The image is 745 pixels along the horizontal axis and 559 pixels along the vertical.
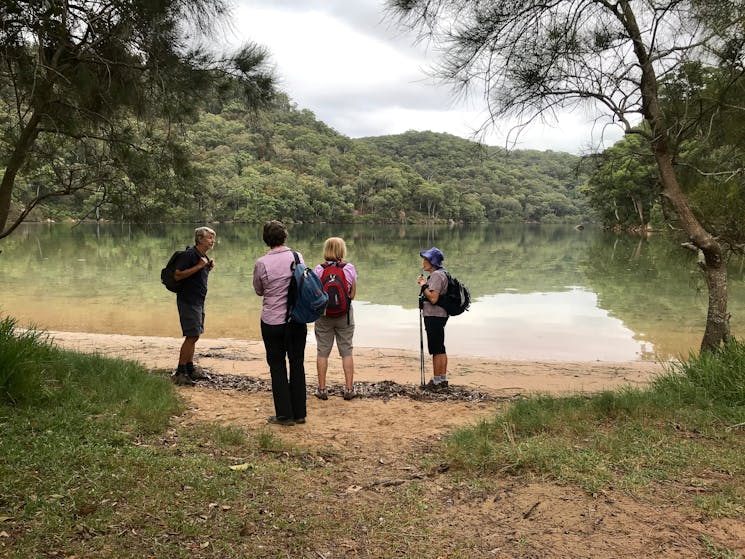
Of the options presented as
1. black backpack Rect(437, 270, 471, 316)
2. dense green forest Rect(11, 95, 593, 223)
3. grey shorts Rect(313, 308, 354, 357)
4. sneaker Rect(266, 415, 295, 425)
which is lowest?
sneaker Rect(266, 415, 295, 425)

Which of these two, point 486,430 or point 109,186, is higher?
point 109,186

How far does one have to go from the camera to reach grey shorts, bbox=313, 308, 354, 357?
16.9ft

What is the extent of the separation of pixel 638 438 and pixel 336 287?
8.83 feet

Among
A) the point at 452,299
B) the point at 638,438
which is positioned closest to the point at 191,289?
the point at 452,299

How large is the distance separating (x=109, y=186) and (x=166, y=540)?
399 cm

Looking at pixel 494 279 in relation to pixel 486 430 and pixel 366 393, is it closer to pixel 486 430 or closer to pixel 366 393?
pixel 366 393

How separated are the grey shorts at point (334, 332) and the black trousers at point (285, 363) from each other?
2.44ft

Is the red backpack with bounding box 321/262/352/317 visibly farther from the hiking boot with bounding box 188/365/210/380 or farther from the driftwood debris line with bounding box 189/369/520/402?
the hiking boot with bounding box 188/365/210/380

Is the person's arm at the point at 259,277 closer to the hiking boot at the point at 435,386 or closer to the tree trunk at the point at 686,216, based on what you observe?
the hiking boot at the point at 435,386

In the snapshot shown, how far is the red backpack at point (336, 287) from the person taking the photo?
493cm

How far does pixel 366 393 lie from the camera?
18.5 ft

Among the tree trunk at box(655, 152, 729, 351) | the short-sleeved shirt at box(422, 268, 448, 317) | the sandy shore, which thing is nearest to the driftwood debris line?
the sandy shore

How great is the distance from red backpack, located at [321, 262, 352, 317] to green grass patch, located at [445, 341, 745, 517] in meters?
1.64

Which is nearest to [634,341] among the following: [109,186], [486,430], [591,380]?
[591,380]
